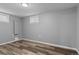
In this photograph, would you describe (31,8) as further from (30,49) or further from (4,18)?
(30,49)

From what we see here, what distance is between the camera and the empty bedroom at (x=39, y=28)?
3.43ft

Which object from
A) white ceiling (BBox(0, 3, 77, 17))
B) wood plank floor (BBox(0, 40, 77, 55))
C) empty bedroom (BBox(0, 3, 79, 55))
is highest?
white ceiling (BBox(0, 3, 77, 17))

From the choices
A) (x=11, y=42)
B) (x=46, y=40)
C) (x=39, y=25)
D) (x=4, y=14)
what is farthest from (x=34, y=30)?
(x=4, y=14)

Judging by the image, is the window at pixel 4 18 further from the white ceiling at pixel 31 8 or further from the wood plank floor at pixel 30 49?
the wood plank floor at pixel 30 49

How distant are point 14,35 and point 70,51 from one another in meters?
0.89

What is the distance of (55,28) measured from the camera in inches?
43.5

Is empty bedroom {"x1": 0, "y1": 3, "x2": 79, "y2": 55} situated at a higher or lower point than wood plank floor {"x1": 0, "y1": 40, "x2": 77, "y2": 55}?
higher

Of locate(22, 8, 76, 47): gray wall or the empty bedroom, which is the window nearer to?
the empty bedroom

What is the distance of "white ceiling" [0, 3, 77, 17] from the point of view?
3.45 ft

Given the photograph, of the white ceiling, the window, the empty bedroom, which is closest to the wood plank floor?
the empty bedroom

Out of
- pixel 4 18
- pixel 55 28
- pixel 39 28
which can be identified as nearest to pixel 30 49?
pixel 39 28

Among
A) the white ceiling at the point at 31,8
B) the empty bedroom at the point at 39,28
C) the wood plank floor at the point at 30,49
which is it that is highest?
the white ceiling at the point at 31,8

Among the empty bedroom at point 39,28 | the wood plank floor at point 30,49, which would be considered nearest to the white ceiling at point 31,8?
the empty bedroom at point 39,28

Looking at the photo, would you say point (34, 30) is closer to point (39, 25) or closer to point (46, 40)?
point (39, 25)
